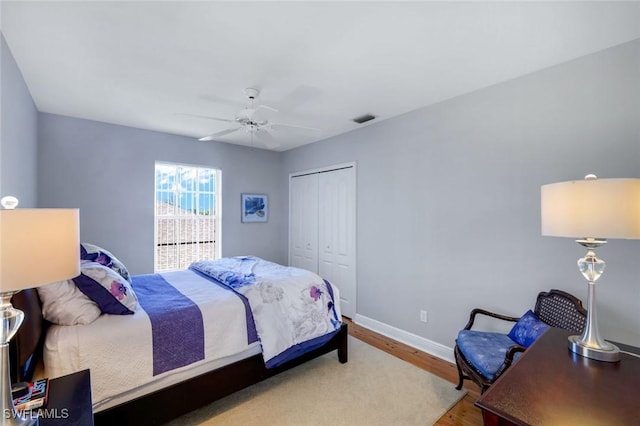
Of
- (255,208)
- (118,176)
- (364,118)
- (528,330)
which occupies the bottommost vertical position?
(528,330)

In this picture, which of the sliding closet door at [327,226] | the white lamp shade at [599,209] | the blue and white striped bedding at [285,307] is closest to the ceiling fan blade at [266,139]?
the sliding closet door at [327,226]

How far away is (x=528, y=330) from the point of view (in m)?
2.01

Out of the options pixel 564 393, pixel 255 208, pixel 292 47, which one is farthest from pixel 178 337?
pixel 255 208

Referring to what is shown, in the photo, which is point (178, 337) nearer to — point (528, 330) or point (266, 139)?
point (528, 330)

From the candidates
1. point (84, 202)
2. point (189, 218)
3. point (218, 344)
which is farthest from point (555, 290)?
point (84, 202)

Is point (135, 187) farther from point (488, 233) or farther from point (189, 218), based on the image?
point (488, 233)

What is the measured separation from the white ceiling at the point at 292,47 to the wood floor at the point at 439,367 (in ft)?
8.39

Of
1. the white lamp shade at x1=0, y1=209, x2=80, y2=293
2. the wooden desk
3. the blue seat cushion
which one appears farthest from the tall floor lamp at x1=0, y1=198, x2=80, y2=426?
the blue seat cushion

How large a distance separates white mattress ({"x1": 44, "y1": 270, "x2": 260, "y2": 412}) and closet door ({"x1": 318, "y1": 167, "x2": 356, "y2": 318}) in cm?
206

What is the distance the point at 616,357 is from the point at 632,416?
465 millimetres

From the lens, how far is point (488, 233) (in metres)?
2.57

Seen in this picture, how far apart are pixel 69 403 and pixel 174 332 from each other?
29.0 inches

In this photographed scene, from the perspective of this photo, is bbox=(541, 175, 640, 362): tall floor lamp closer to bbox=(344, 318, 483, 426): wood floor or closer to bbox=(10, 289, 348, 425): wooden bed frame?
bbox=(344, 318, 483, 426): wood floor

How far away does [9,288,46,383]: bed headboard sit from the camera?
1312mm
